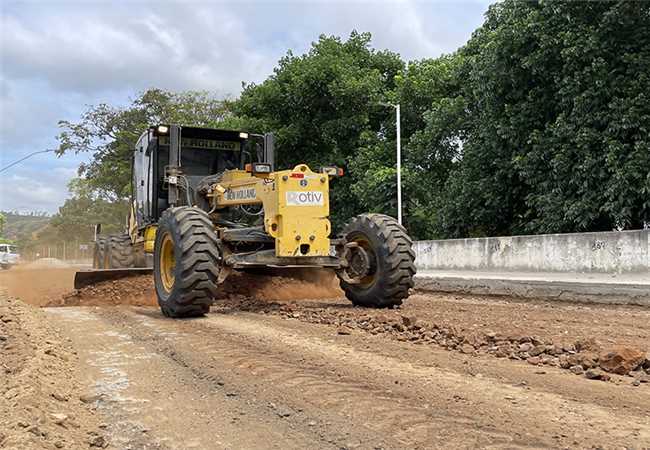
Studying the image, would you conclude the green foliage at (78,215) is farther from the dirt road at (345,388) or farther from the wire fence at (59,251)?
the dirt road at (345,388)

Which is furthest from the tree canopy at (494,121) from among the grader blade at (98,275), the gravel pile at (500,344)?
the grader blade at (98,275)

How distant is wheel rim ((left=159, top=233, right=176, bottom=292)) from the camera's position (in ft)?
30.0

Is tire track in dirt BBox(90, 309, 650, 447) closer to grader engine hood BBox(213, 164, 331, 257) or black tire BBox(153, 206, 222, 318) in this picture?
black tire BBox(153, 206, 222, 318)

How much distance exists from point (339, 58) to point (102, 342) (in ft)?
78.5

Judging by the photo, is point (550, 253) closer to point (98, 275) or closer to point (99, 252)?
point (98, 275)

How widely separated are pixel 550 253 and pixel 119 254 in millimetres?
9715

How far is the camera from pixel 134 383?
4.78m

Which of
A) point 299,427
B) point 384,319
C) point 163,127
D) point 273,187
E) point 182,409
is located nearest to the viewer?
→ point 299,427

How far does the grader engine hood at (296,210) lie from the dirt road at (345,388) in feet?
4.79

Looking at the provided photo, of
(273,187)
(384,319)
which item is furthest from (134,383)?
(273,187)

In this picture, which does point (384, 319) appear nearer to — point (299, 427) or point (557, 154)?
point (299, 427)

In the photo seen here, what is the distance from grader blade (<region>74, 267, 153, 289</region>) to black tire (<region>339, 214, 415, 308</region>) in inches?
167

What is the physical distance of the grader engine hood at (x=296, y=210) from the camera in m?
8.86

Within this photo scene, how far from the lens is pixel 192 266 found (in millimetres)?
8109
